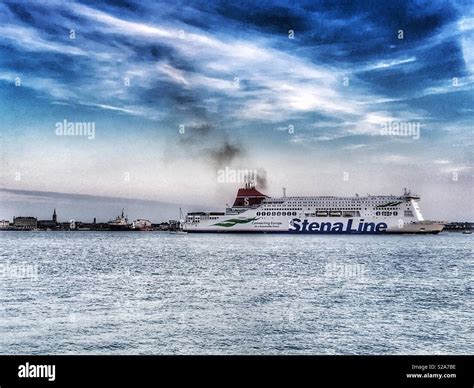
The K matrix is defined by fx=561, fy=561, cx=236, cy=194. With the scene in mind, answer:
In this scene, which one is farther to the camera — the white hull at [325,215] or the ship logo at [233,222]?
the ship logo at [233,222]

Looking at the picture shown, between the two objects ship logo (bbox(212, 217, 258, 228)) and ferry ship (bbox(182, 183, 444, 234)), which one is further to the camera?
ship logo (bbox(212, 217, 258, 228))

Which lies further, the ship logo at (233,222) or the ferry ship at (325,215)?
the ship logo at (233,222)

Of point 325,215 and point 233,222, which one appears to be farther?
point 233,222

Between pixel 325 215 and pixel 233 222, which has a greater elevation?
pixel 325 215

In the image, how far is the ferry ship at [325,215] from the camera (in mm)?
69062

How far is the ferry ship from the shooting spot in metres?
69.1

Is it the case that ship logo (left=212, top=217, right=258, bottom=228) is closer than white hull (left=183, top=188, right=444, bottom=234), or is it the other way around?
white hull (left=183, top=188, right=444, bottom=234)

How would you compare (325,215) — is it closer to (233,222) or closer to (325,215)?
(325,215)

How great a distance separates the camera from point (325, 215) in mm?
71250

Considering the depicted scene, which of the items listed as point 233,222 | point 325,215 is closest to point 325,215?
point 325,215
